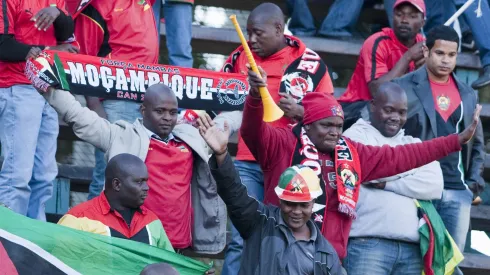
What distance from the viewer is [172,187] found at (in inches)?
309

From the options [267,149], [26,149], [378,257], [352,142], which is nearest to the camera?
[267,149]

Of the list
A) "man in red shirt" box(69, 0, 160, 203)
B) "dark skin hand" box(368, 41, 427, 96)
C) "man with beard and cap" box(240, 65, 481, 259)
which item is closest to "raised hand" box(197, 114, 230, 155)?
"man with beard and cap" box(240, 65, 481, 259)

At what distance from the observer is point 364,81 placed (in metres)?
9.69

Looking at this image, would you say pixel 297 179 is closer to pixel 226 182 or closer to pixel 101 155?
pixel 226 182

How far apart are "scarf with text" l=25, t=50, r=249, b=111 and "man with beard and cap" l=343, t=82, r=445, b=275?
0.87m

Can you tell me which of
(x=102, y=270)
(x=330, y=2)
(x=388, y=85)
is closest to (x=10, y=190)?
(x=102, y=270)

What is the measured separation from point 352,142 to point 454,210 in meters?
1.41

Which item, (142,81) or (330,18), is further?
(330,18)

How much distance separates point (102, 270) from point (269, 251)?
37.5 inches

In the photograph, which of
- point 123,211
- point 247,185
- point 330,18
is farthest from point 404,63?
point 123,211

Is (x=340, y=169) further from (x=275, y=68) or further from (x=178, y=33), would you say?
(x=178, y=33)

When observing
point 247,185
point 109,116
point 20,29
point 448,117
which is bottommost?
point 247,185

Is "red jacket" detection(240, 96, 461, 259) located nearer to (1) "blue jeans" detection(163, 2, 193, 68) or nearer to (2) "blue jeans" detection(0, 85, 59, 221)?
(2) "blue jeans" detection(0, 85, 59, 221)

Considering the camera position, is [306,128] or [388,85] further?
[388,85]
